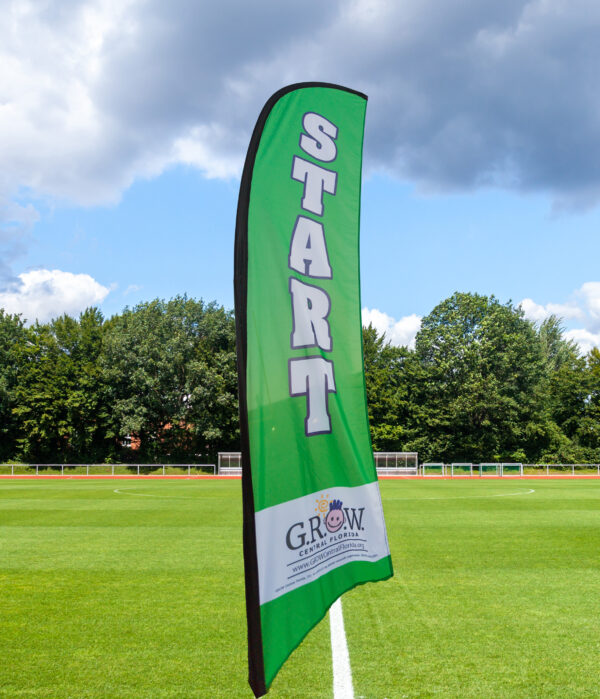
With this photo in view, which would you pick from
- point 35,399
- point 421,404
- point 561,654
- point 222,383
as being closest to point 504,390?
point 421,404

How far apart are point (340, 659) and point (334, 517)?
257 cm

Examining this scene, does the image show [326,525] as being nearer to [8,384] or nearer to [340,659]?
[340,659]

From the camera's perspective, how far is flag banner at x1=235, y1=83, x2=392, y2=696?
3.24 m

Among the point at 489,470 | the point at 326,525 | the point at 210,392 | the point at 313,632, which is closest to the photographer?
the point at 326,525

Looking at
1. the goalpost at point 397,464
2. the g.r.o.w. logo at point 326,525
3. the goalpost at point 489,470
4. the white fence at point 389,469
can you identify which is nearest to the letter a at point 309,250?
the g.r.o.w. logo at point 326,525

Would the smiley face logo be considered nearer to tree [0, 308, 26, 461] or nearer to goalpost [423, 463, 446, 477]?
goalpost [423, 463, 446, 477]

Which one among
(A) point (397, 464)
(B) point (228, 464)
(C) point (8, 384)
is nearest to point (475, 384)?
(A) point (397, 464)

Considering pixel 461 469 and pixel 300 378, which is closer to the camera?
pixel 300 378

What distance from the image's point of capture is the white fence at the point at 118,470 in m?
48.0

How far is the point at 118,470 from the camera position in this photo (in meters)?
48.4

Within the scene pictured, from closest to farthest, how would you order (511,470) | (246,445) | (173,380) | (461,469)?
(246,445)
(511,470)
(461,469)
(173,380)

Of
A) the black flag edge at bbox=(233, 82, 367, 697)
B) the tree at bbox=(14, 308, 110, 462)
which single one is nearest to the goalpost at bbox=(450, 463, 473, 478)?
the tree at bbox=(14, 308, 110, 462)

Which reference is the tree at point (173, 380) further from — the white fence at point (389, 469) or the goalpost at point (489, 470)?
the goalpost at point (489, 470)

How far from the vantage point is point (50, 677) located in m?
5.31
